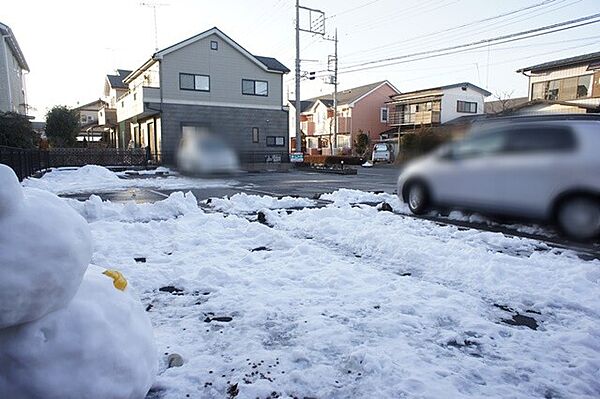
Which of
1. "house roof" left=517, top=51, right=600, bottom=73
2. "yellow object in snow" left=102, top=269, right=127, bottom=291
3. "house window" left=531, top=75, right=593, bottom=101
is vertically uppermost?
"house roof" left=517, top=51, right=600, bottom=73

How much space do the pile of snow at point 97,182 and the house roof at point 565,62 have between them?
19280 mm

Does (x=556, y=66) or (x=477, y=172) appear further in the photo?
(x=556, y=66)

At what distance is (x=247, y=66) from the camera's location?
23516 mm

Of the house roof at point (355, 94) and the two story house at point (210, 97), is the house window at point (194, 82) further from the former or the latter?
the house roof at point (355, 94)

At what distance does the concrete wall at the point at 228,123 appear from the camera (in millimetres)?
21188

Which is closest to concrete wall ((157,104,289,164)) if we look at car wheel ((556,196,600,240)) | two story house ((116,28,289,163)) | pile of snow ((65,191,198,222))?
two story house ((116,28,289,163))

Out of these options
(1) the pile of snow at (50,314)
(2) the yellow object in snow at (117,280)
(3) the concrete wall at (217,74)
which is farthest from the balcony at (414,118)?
(1) the pile of snow at (50,314)

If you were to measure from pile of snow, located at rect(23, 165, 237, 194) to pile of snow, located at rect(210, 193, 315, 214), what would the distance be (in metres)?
A: 4.73

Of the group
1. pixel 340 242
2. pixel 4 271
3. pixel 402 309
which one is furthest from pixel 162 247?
pixel 4 271

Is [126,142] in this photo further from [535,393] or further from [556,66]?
[535,393]

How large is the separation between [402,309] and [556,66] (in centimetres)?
2489

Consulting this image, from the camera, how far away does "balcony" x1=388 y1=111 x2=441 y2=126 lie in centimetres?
3178

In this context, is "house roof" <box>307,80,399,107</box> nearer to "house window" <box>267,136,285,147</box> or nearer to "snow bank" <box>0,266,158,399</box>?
"house window" <box>267,136,285,147</box>

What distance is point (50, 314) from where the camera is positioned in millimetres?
1510
